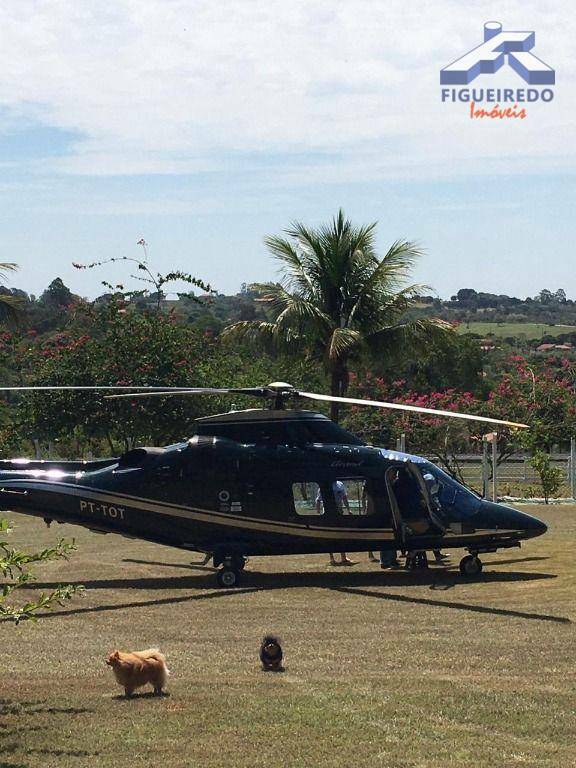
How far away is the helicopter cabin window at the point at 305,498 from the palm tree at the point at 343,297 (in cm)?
963

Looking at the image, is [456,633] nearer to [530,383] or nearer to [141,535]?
[141,535]

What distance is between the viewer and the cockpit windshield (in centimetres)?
2033

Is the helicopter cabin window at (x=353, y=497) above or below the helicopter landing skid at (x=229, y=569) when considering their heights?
above

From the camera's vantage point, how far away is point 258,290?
3109 cm

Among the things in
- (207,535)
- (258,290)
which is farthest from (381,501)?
(258,290)

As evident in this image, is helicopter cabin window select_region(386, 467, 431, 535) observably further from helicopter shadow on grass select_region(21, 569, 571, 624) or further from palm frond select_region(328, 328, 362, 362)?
palm frond select_region(328, 328, 362, 362)

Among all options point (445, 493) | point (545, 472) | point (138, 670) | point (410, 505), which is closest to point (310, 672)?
point (138, 670)

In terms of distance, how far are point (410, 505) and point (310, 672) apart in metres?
7.48

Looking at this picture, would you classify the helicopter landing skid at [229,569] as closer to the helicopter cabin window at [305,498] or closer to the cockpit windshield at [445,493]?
the helicopter cabin window at [305,498]

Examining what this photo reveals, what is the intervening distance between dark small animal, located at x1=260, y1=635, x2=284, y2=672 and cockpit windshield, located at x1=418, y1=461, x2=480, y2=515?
24.8 ft

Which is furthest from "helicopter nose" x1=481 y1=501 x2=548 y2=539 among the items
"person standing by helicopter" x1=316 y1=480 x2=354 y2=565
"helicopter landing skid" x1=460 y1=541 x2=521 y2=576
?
"person standing by helicopter" x1=316 y1=480 x2=354 y2=565

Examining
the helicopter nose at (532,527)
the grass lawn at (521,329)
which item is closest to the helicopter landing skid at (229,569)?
the helicopter nose at (532,527)

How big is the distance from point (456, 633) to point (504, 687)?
315cm

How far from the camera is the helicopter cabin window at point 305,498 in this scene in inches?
811
